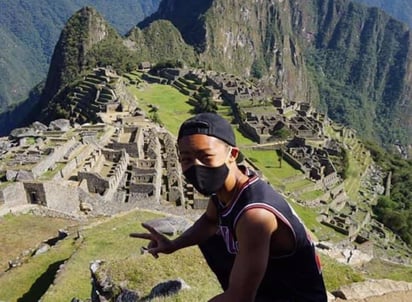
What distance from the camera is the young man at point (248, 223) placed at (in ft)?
10.5

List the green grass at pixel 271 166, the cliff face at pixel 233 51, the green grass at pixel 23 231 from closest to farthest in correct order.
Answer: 1. the green grass at pixel 23 231
2. the green grass at pixel 271 166
3. the cliff face at pixel 233 51

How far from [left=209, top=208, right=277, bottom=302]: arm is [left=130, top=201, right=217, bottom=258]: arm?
1108 millimetres

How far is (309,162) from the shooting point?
41906mm

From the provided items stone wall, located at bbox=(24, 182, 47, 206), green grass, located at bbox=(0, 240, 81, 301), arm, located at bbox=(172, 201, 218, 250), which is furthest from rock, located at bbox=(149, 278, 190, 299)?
stone wall, located at bbox=(24, 182, 47, 206)

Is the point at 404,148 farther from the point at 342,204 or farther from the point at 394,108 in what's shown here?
the point at 342,204

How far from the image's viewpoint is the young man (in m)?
3.20

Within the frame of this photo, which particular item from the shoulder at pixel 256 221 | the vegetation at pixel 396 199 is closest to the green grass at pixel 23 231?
the shoulder at pixel 256 221

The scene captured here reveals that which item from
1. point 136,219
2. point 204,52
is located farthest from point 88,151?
point 204,52

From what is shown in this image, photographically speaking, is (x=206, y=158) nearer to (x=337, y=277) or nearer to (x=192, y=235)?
(x=192, y=235)

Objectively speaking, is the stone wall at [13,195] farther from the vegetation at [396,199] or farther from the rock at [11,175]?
the vegetation at [396,199]

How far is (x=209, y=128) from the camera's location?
3.37 metres

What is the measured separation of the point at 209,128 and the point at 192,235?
1.64 m

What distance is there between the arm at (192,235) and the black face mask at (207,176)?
2.94ft

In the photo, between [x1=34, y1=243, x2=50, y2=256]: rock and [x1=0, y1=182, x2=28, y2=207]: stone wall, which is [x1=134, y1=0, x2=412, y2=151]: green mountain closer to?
[x1=0, y1=182, x2=28, y2=207]: stone wall
